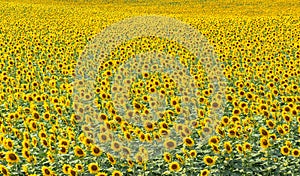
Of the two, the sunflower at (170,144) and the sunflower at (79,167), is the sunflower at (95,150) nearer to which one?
the sunflower at (79,167)

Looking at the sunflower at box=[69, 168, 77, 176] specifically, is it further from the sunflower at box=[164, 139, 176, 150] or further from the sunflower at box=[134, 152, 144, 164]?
the sunflower at box=[164, 139, 176, 150]

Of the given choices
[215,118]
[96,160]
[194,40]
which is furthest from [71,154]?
[194,40]

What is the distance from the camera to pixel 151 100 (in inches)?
426

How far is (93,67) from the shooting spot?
14820 millimetres

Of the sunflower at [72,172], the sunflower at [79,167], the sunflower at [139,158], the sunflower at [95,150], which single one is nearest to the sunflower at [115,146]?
the sunflower at [95,150]

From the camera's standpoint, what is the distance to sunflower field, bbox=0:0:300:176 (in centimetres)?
739

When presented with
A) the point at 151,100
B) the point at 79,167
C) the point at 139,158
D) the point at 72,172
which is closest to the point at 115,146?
the point at 139,158

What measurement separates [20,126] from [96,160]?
2.62 m

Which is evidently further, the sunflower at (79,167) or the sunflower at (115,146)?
the sunflower at (115,146)

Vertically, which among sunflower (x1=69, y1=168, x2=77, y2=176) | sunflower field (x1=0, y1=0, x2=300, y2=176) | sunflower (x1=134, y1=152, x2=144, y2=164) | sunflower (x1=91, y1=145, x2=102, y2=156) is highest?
sunflower field (x1=0, y1=0, x2=300, y2=176)

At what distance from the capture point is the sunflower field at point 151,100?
739 centimetres

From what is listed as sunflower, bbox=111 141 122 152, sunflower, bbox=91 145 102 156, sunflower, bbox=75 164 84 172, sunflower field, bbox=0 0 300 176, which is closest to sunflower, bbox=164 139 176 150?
sunflower field, bbox=0 0 300 176

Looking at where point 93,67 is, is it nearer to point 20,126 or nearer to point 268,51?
point 20,126

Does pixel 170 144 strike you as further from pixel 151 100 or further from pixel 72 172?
pixel 151 100
